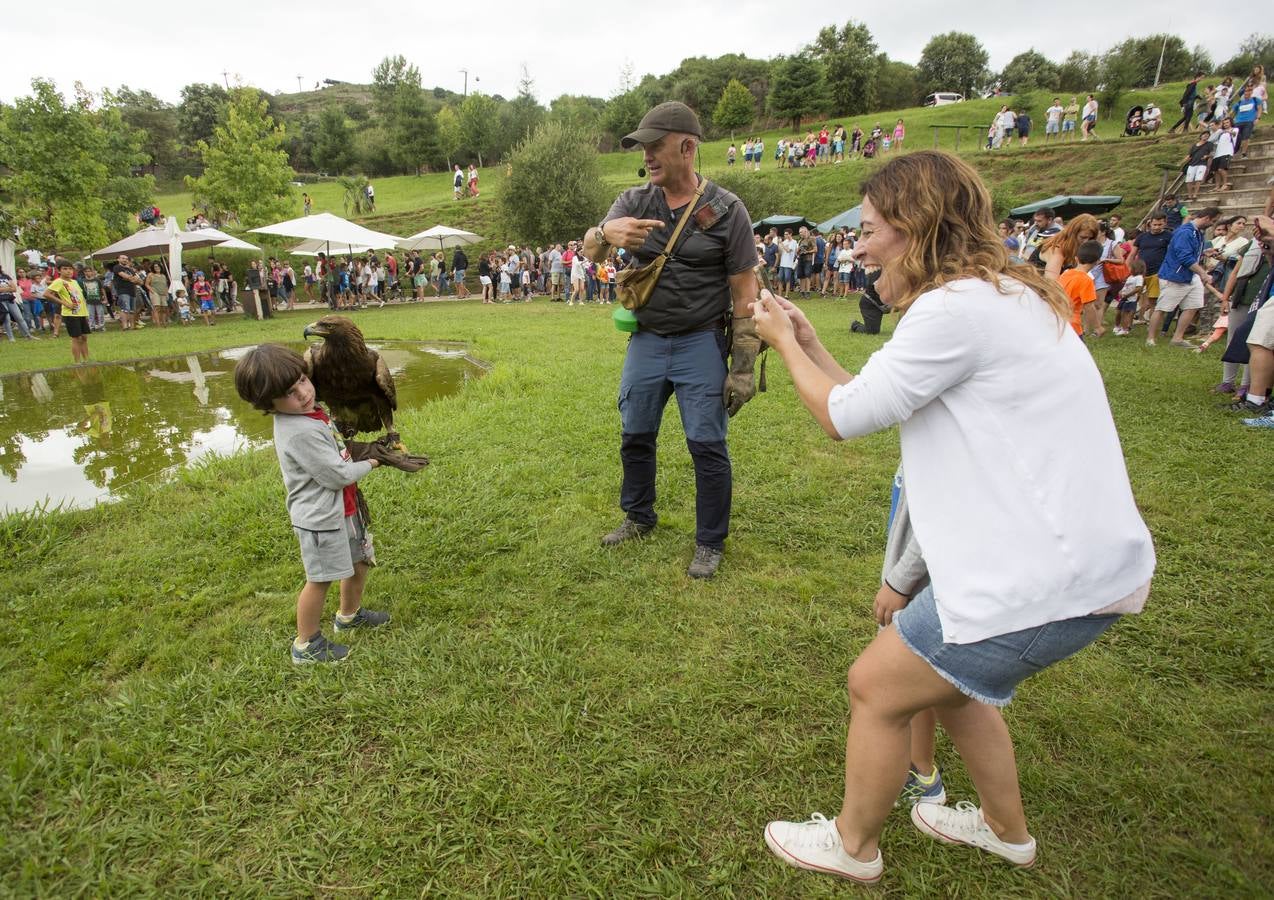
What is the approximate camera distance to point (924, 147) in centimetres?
1130

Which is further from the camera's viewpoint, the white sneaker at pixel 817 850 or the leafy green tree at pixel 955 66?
the leafy green tree at pixel 955 66

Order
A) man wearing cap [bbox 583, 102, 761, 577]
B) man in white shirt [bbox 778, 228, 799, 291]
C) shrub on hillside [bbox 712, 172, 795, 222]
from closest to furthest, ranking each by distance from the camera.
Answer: man wearing cap [bbox 583, 102, 761, 577] → man in white shirt [bbox 778, 228, 799, 291] → shrub on hillside [bbox 712, 172, 795, 222]

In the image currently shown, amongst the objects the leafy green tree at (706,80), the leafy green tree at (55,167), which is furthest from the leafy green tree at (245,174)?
the leafy green tree at (706,80)

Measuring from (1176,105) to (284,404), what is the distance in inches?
1710

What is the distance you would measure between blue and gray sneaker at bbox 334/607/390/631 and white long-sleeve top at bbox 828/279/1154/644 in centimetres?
256

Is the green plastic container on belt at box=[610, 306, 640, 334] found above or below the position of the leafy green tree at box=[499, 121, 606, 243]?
below

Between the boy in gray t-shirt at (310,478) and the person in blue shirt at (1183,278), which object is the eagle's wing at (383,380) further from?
the person in blue shirt at (1183,278)

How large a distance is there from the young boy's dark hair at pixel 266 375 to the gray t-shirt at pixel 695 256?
5.71 feet

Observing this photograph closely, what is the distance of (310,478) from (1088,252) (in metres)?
8.63

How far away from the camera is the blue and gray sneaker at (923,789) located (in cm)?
211

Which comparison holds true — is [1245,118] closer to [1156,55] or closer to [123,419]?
[123,419]

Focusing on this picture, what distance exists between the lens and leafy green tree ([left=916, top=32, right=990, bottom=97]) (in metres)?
65.8

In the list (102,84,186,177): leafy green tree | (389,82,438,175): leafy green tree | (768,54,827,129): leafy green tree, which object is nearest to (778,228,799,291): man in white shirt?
(768,54,827,129): leafy green tree

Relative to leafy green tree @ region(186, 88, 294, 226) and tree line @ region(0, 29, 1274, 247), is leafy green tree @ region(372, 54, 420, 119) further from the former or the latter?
leafy green tree @ region(186, 88, 294, 226)
